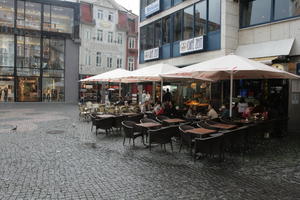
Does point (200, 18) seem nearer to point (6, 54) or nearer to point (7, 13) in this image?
point (6, 54)

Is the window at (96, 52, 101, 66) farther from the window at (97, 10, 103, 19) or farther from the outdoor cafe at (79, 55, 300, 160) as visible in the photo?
the outdoor cafe at (79, 55, 300, 160)

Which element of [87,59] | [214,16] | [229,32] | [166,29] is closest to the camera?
[229,32]

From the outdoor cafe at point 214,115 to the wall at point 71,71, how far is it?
17122mm

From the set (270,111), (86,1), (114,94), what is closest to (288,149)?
(270,111)

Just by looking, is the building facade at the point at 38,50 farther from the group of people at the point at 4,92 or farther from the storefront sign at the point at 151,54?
the storefront sign at the point at 151,54

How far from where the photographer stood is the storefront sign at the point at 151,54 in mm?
20500

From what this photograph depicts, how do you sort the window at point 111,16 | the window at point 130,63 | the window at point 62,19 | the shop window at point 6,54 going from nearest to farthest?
the shop window at point 6,54 → the window at point 62,19 → the window at point 111,16 → the window at point 130,63

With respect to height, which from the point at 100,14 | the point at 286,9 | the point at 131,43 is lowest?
the point at 286,9

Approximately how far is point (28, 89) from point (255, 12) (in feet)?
86.4

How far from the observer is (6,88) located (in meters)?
29.8

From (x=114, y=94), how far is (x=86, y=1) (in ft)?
44.2

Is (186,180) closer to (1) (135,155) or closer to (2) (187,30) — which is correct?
(1) (135,155)

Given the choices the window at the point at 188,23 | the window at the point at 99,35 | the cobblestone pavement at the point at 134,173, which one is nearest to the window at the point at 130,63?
the window at the point at 99,35

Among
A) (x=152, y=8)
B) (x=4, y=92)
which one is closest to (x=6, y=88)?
(x=4, y=92)
